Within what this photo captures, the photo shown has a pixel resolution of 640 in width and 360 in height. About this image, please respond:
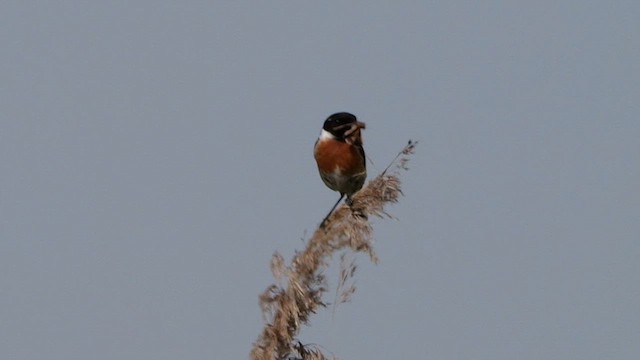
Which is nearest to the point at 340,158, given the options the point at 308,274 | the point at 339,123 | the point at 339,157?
the point at 339,157

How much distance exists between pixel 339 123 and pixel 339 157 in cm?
37

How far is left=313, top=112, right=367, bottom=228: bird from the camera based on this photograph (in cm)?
898

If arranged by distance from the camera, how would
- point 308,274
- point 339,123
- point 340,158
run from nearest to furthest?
point 308,274
point 339,123
point 340,158

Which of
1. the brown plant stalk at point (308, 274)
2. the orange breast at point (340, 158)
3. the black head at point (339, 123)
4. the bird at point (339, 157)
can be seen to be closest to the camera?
the brown plant stalk at point (308, 274)

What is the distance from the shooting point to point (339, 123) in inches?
352

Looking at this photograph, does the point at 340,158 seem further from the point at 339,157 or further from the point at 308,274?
the point at 308,274

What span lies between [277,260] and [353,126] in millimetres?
3872

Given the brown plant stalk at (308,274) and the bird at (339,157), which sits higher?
the bird at (339,157)

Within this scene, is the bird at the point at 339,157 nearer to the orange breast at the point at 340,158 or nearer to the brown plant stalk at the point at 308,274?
the orange breast at the point at 340,158

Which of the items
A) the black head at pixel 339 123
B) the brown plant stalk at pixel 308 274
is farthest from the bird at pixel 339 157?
the brown plant stalk at pixel 308 274

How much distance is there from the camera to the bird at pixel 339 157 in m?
8.98

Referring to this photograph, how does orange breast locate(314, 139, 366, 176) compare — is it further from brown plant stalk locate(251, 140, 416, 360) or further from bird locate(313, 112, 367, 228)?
brown plant stalk locate(251, 140, 416, 360)

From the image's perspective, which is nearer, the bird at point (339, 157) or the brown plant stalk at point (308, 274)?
the brown plant stalk at point (308, 274)

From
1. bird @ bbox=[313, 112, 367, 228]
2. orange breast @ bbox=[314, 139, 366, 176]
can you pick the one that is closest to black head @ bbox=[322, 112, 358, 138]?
bird @ bbox=[313, 112, 367, 228]
